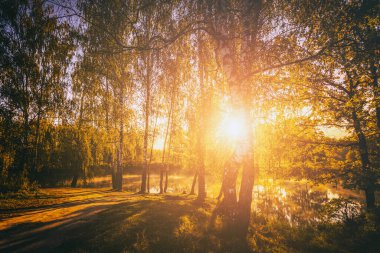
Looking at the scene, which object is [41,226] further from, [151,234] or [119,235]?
[151,234]

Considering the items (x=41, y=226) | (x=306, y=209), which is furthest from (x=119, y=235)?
(x=306, y=209)

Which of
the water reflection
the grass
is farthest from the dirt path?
the water reflection

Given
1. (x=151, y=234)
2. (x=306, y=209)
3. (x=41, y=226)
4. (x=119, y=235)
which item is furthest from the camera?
(x=306, y=209)

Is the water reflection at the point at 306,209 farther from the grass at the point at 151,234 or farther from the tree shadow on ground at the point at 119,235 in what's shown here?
the tree shadow on ground at the point at 119,235

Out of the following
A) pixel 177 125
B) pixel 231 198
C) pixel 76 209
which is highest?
pixel 177 125

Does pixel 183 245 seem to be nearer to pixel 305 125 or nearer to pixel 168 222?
pixel 168 222

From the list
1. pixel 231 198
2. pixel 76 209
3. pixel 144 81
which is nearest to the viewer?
pixel 231 198

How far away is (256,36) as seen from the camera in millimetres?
6141

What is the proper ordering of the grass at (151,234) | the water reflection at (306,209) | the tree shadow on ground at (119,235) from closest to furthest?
the tree shadow on ground at (119,235) → the grass at (151,234) → the water reflection at (306,209)

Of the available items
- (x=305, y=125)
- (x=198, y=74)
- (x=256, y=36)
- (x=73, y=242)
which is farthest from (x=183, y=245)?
(x=198, y=74)

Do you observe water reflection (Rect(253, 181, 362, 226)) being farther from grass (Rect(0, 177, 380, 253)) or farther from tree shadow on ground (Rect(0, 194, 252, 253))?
tree shadow on ground (Rect(0, 194, 252, 253))

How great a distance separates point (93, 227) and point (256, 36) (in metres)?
8.94

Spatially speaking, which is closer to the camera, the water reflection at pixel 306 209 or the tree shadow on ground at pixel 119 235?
the tree shadow on ground at pixel 119 235

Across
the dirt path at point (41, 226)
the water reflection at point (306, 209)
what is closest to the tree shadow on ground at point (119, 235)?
the dirt path at point (41, 226)
